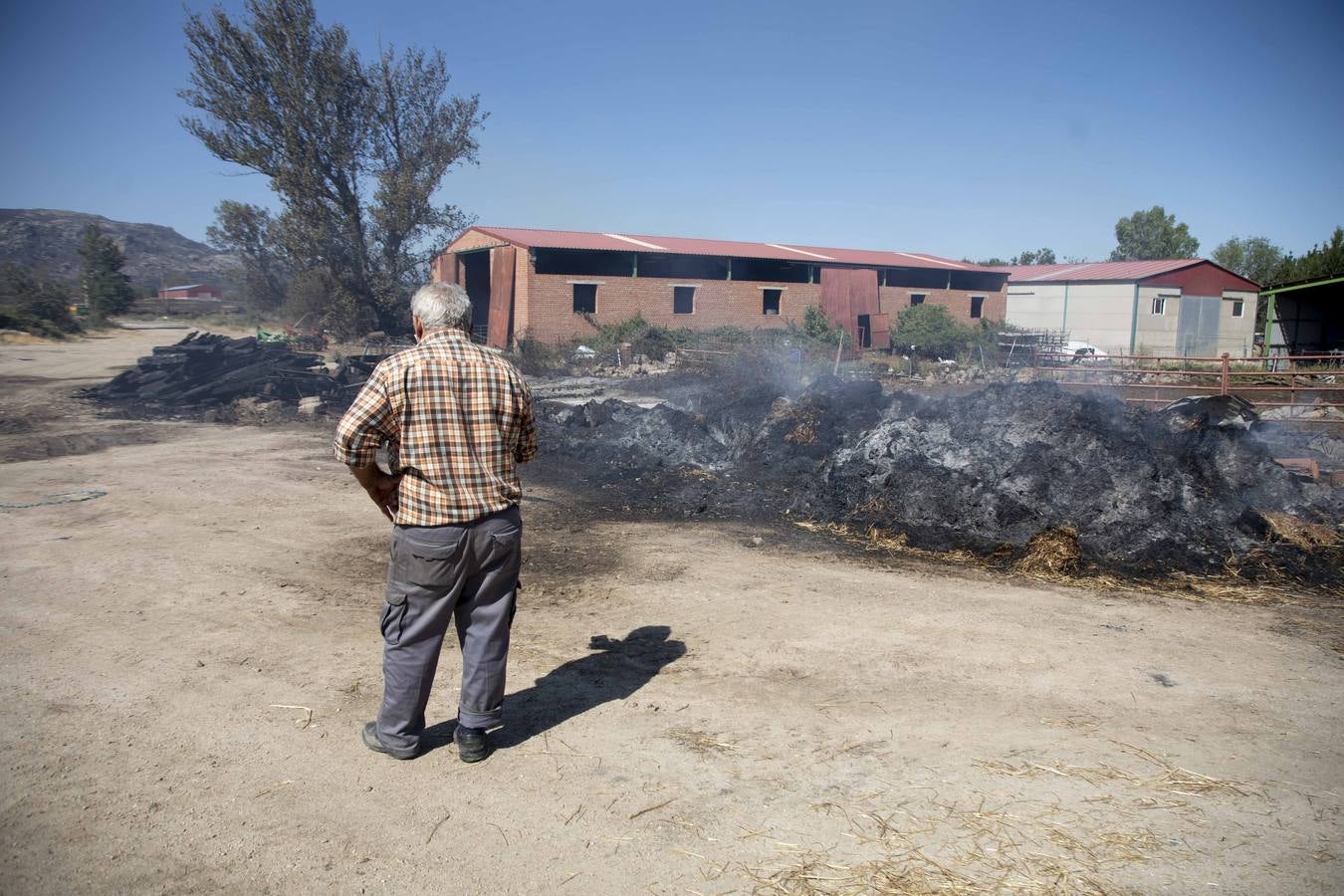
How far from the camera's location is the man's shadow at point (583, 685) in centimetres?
346

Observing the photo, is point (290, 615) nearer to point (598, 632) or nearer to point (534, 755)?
point (598, 632)

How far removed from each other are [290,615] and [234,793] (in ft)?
6.64

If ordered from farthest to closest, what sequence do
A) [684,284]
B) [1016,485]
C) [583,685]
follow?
1. [684,284]
2. [1016,485]
3. [583,685]

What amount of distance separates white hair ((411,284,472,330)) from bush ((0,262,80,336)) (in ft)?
95.3

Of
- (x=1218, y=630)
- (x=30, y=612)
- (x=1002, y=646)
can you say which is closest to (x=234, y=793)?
(x=30, y=612)

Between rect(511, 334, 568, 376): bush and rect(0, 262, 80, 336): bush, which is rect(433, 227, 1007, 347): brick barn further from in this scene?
rect(0, 262, 80, 336): bush

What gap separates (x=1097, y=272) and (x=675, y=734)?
125 feet

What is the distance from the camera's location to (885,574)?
20.1ft

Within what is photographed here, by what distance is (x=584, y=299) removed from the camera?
2734cm

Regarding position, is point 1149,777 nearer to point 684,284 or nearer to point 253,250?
→ point 684,284

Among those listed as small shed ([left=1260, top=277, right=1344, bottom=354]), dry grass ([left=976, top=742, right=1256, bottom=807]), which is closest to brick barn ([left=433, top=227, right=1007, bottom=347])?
small shed ([left=1260, top=277, right=1344, bottom=354])

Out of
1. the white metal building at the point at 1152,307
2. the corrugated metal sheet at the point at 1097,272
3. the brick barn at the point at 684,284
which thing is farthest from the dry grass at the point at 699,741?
the corrugated metal sheet at the point at 1097,272

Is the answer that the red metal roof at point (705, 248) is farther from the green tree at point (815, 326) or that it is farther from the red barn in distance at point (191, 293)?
the red barn in distance at point (191, 293)

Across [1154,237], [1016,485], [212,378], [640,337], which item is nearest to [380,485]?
[1016,485]
